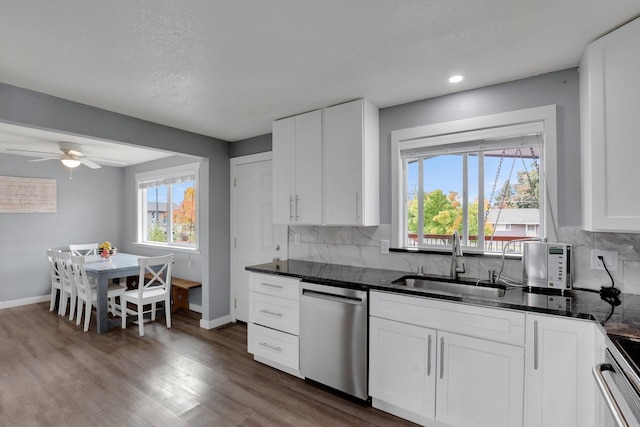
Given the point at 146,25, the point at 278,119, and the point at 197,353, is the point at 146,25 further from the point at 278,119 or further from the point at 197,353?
the point at 197,353

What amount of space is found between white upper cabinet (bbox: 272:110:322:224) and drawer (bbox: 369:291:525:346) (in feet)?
3.44

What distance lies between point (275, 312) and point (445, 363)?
148cm

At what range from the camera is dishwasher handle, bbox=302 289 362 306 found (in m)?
2.29

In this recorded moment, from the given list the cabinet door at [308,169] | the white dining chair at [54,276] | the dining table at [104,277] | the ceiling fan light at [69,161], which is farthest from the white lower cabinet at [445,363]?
the white dining chair at [54,276]

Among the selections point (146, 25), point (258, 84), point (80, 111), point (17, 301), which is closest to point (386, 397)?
point (258, 84)

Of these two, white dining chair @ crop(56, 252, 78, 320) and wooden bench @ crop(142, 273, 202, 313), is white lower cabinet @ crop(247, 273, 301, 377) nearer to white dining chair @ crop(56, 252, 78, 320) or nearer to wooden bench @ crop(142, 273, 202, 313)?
wooden bench @ crop(142, 273, 202, 313)

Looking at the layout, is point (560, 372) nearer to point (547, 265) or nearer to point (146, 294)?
point (547, 265)

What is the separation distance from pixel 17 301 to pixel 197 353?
12.8 feet

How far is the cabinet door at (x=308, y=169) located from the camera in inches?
112

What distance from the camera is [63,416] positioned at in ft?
7.11

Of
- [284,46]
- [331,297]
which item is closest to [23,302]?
[331,297]

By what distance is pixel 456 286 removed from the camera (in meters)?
2.33

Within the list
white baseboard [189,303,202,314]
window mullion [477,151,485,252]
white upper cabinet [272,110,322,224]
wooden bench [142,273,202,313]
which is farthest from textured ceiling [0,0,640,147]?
white baseboard [189,303,202,314]

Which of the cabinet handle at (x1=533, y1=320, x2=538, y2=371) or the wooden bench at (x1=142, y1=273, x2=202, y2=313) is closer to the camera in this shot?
the cabinet handle at (x1=533, y1=320, x2=538, y2=371)
